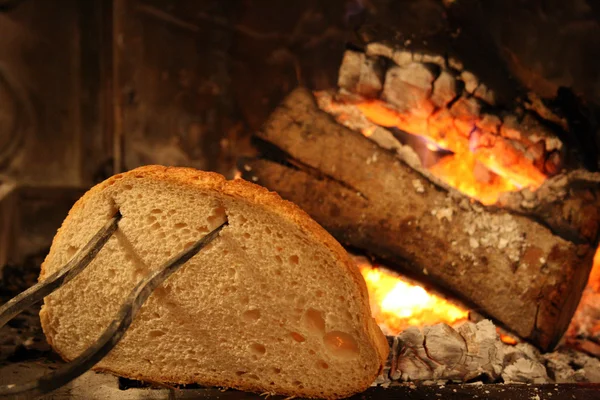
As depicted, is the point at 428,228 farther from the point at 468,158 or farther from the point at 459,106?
the point at 459,106

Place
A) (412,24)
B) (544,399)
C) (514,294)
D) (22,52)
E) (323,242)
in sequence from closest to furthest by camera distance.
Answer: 1. (323,242)
2. (544,399)
3. (514,294)
4. (412,24)
5. (22,52)

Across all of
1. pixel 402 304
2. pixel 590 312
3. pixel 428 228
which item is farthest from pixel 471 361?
pixel 590 312

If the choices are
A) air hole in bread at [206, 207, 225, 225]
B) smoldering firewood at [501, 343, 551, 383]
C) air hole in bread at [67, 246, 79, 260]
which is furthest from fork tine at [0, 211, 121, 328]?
smoldering firewood at [501, 343, 551, 383]

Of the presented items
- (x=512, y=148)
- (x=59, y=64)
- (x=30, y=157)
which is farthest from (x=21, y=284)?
(x=512, y=148)

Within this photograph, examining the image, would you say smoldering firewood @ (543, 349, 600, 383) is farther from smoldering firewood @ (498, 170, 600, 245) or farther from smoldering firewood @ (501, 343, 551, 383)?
smoldering firewood @ (498, 170, 600, 245)

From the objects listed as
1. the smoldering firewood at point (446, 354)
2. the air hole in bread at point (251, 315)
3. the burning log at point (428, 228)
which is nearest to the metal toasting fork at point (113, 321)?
the air hole in bread at point (251, 315)

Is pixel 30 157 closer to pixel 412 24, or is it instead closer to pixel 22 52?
pixel 22 52
